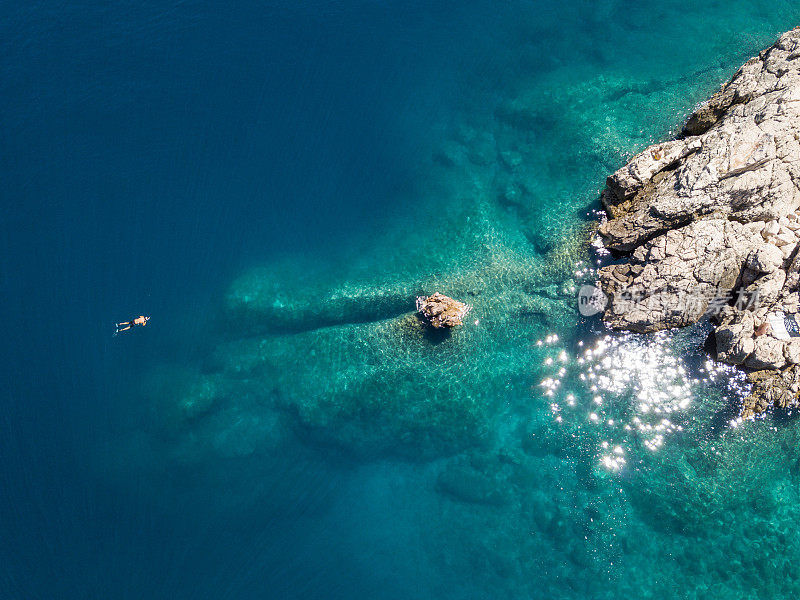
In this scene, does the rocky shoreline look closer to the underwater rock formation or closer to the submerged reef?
Answer: the submerged reef

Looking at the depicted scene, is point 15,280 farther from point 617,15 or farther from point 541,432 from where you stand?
point 617,15

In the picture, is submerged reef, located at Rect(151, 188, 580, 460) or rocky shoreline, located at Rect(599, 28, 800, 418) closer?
rocky shoreline, located at Rect(599, 28, 800, 418)

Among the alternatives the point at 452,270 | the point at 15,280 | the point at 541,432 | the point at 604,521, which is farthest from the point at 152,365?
the point at 604,521

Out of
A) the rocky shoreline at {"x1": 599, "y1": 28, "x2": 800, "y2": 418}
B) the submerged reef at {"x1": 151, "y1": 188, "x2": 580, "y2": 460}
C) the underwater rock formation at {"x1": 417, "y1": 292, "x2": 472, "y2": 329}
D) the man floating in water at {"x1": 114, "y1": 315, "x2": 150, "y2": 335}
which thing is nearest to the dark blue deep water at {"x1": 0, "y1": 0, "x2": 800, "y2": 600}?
the submerged reef at {"x1": 151, "y1": 188, "x2": 580, "y2": 460}

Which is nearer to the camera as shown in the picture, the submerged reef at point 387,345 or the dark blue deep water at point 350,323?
the dark blue deep water at point 350,323

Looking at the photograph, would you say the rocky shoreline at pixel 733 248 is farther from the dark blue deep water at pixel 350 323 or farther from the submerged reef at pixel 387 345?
the submerged reef at pixel 387 345

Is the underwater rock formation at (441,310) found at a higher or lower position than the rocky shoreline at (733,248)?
lower

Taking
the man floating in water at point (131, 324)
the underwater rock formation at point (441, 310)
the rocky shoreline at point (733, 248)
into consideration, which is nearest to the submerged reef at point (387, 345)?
the underwater rock formation at point (441, 310)

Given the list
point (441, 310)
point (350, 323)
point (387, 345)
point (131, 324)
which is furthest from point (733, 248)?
point (131, 324)
